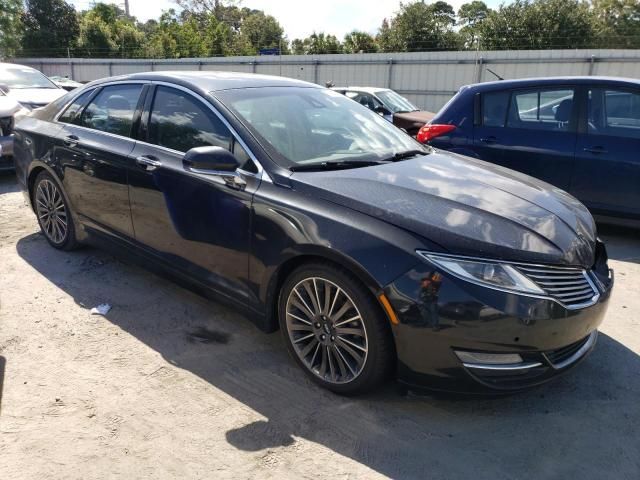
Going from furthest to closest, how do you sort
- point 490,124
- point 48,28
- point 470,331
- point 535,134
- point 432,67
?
point 48,28
point 432,67
point 490,124
point 535,134
point 470,331

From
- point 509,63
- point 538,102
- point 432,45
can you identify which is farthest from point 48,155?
point 432,45

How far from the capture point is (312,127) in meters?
3.45

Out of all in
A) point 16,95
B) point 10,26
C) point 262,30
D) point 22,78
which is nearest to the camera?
point 16,95

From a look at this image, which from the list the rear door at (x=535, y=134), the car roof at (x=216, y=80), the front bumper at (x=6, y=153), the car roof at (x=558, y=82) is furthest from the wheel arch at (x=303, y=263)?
the front bumper at (x=6, y=153)

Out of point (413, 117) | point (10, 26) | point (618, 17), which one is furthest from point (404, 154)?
point (618, 17)

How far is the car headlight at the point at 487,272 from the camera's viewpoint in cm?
240

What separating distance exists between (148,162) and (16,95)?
259 inches

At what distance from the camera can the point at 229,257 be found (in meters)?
3.16

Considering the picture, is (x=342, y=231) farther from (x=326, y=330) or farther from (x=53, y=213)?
(x=53, y=213)

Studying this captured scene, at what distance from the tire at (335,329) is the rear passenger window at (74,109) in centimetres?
269

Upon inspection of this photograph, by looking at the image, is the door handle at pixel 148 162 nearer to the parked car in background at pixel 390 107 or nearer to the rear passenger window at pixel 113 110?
the rear passenger window at pixel 113 110

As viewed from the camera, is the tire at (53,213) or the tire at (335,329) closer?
the tire at (335,329)

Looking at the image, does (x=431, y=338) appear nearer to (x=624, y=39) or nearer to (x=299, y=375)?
(x=299, y=375)

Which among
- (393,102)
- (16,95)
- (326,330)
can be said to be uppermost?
(393,102)
